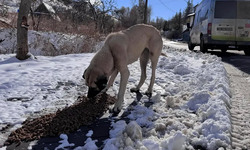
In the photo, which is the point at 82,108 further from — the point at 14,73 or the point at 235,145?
the point at 14,73

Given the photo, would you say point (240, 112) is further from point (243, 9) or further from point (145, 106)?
point (243, 9)

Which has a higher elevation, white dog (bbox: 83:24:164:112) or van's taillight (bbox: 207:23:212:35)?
van's taillight (bbox: 207:23:212:35)

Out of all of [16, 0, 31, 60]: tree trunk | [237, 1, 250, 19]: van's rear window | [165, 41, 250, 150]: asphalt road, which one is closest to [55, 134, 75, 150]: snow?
[165, 41, 250, 150]: asphalt road

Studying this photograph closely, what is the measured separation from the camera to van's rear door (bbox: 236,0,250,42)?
1053 centimetres

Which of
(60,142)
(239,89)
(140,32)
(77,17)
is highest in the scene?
(77,17)

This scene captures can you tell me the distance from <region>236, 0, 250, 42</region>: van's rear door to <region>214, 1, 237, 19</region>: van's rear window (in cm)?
24

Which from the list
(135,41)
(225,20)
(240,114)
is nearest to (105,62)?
(135,41)

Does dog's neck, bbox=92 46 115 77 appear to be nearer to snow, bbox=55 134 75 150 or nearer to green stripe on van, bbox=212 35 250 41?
snow, bbox=55 134 75 150

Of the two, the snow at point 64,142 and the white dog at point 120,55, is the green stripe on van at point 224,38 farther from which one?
the snow at point 64,142

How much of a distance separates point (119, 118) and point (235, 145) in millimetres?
1685

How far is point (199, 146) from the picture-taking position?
2434 millimetres

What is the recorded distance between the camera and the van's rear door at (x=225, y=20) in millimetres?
10633

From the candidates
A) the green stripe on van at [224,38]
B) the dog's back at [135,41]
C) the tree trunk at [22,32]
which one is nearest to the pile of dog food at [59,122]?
the dog's back at [135,41]

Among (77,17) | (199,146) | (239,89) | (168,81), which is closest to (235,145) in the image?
(199,146)
